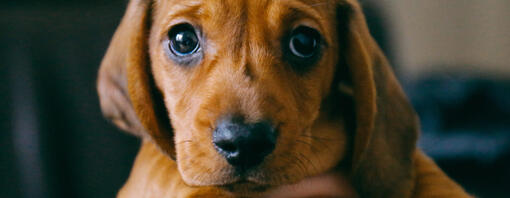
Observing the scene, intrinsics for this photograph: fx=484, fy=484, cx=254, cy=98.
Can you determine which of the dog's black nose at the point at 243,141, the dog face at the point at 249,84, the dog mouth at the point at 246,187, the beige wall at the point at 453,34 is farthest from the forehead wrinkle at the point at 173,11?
the beige wall at the point at 453,34

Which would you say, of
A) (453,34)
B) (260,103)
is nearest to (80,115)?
(260,103)

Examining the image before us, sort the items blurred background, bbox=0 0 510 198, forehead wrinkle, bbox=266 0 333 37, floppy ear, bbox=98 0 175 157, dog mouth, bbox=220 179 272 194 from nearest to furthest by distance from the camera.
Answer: dog mouth, bbox=220 179 272 194, forehead wrinkle, bbox=266 0 333 37, floppy ear, bbox=98 0 175 157, blurred background, bbox=0 0 510 198

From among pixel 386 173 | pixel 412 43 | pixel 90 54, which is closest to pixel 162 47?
pixel 386 173

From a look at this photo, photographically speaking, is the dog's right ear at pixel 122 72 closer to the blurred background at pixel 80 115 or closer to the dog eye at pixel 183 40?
the dog eye at pixel 183 40

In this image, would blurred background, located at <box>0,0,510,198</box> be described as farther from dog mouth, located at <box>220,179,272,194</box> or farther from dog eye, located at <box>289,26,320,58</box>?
dog mouth, located at <box>220,179,272,194</box>

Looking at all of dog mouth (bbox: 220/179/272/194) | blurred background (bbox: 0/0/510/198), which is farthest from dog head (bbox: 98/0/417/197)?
blurred background (bbox: 0/0/510/198)

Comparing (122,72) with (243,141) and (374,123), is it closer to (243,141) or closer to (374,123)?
(243,141)

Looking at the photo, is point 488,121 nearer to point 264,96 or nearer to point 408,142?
point 408,142
